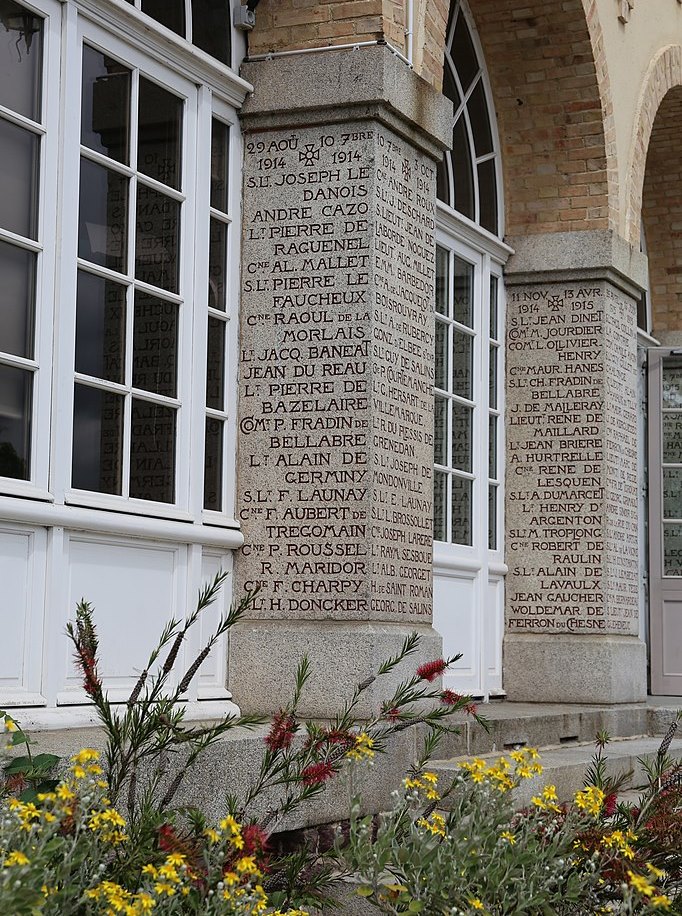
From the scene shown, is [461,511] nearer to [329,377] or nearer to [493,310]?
[493,310]

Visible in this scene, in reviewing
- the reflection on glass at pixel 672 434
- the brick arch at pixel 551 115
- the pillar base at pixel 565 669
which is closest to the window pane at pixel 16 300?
the brick arch at pixel 551 115

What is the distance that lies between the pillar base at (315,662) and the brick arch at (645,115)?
485 centimetres

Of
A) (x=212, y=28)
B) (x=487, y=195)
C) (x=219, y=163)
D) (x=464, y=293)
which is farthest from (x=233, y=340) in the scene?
(x=487, y=195)

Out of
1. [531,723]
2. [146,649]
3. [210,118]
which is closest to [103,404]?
[146,649]

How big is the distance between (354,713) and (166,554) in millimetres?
1079

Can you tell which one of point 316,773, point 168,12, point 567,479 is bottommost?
point 316,773

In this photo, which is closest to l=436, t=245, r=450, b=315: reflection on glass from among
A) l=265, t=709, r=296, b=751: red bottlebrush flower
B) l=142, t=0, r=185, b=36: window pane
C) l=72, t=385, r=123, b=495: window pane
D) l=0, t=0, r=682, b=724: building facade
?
l=0, t=0, r=682, b=724: building facade

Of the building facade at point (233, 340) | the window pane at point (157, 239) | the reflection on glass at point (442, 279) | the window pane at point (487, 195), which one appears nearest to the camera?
the building facade at point (233, 340)

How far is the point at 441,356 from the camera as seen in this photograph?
919 centimetres

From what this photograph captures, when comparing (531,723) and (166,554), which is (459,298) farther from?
(166,554)

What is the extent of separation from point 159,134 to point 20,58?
3.04ft

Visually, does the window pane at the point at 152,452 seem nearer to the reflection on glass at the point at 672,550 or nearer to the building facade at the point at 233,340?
the building facade at the point at 233,340

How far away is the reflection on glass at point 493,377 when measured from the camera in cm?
995

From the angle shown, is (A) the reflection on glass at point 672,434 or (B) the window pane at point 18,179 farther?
(A) the reflection on glass at point 672,434
